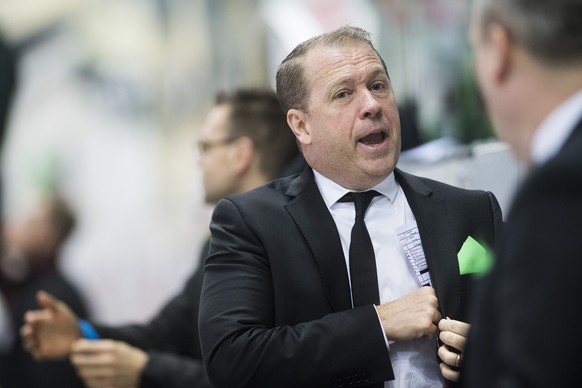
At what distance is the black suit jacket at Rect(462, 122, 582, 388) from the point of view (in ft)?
4.74

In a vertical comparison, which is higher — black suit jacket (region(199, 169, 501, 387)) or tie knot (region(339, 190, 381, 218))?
tie knot (region(339, 190, 381, 218))

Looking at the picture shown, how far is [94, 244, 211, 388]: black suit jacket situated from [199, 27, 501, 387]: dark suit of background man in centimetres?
153

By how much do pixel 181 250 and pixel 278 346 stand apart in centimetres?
485

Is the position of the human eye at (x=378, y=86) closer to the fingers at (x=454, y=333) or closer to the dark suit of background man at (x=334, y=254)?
the dark suit of background man at (x=334, y=254)

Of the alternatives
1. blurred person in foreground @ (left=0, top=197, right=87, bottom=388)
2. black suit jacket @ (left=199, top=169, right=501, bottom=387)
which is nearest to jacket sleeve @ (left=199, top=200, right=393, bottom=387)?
black suit jacket @ (left=199, top=169, right=501, bottom=387)

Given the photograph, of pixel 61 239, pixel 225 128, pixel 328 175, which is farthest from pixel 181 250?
pixel 328 175

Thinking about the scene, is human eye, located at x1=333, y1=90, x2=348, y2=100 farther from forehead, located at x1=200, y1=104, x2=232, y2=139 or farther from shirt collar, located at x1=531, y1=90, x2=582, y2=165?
forehead, located at x1=200, y1=104, x2=232, y2=139

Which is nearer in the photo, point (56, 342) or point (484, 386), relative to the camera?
point (484, 386)

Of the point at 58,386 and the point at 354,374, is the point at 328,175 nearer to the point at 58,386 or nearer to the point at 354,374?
A: the point at 354,374

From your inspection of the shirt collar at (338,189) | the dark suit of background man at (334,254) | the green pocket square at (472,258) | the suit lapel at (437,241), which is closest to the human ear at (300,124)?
the dark suit of background man at (334,254)

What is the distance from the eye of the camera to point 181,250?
7105mm

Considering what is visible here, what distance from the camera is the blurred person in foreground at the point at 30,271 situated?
5926 mm

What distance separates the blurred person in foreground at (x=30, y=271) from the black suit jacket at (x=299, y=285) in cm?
345

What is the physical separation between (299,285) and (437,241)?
355mm
